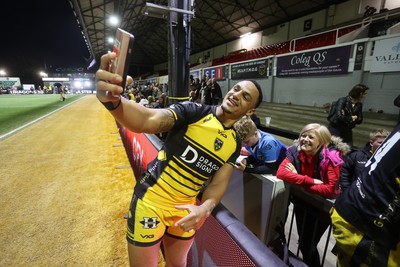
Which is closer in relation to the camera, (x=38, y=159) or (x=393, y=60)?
(x=38, y=159)

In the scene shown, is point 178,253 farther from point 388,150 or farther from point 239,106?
point 388,150

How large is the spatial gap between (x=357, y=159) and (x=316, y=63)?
787 centimetres

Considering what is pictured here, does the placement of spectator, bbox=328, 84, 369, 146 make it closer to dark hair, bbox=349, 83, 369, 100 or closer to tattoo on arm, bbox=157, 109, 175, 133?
dark hair, bbox=349, 83, 369, 100

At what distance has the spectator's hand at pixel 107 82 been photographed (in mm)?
869

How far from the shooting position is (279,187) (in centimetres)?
199

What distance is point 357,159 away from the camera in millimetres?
2660

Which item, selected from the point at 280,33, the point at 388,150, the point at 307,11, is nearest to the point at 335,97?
the point at 388,150

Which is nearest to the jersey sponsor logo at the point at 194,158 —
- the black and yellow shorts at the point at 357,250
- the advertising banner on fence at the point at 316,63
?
the black and yellow shorts at the point at 357,250

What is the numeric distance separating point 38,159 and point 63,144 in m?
1.26

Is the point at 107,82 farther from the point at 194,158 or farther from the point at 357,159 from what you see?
the point at 357,159

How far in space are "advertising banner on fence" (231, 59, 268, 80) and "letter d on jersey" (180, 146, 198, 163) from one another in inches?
465

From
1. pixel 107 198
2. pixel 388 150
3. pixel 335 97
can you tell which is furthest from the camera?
pixel 335 97

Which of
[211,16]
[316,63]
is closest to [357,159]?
[316,63]

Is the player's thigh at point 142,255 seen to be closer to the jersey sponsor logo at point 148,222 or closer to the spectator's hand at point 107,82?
the jersey sponsor logo at point 148,222
